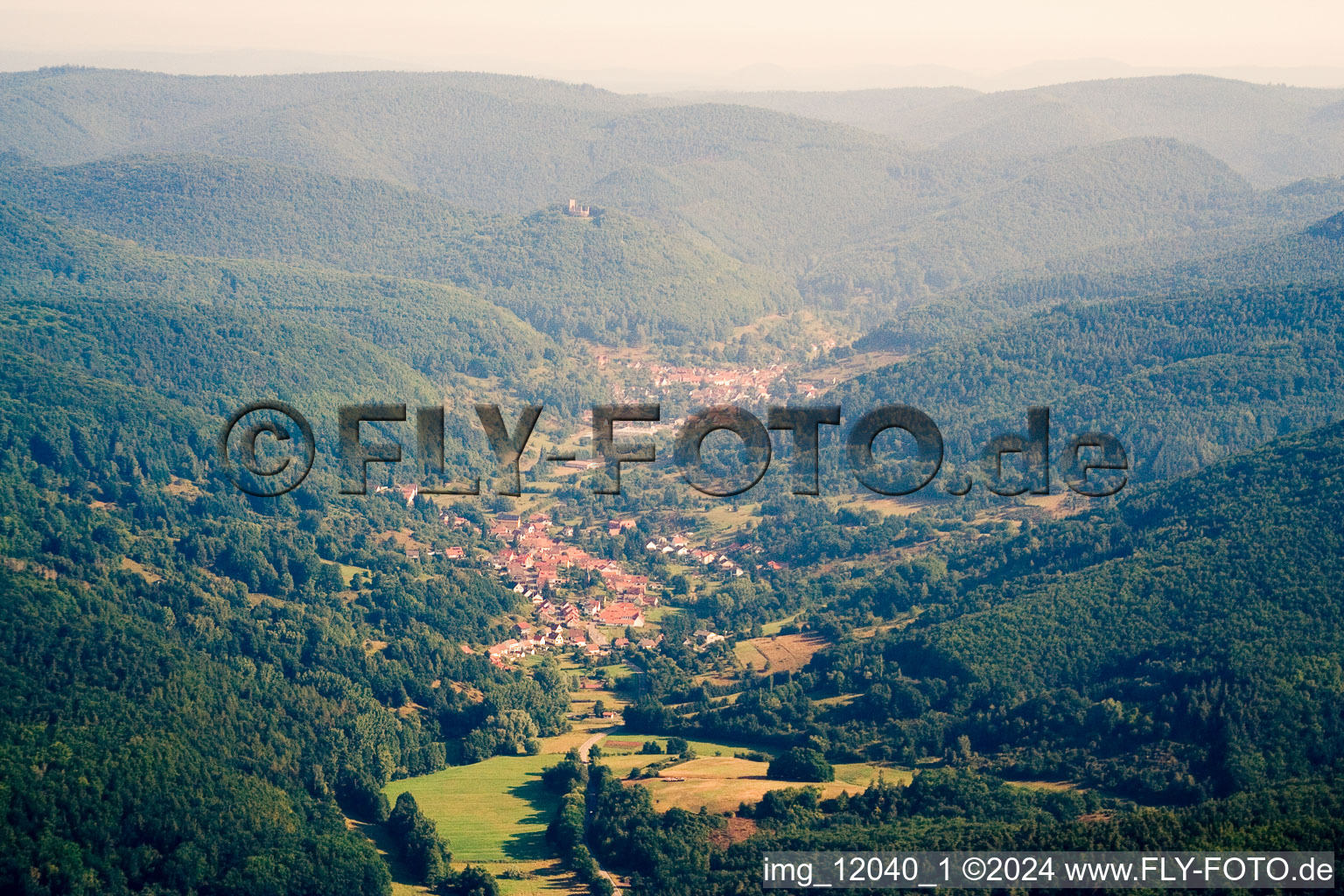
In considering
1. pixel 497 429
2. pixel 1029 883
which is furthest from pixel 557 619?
pixel 1029 883

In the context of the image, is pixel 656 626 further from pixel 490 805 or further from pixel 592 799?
pixel 592 799

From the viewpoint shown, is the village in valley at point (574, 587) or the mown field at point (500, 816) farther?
the village in valley at point (574, 587)

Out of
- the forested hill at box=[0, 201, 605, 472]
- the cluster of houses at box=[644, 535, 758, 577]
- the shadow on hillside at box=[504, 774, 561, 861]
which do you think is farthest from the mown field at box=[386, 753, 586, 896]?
the forested hill at box=[0, 201, 605, 472]

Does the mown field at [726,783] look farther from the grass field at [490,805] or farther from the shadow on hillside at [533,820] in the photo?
the grass field at [490,805]

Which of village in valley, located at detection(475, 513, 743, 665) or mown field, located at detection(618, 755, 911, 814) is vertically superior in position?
village in valley, located at detection(475, 513, 743, 665)

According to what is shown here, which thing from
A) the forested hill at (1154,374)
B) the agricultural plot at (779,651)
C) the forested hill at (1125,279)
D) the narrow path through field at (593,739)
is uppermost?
the forested hill at (1125,279)

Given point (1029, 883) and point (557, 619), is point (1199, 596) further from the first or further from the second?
point (557, 619)

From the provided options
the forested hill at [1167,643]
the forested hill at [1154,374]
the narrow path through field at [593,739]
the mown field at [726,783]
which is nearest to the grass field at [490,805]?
the narrow path through field at [593,739]

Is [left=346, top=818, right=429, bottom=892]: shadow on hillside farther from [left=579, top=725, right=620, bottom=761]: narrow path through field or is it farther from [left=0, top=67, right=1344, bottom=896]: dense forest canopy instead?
[left=579, top=725, right=620, bottom=761]: narrow path through field
